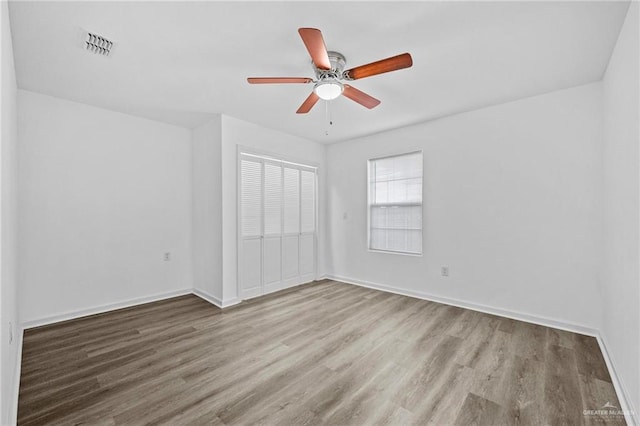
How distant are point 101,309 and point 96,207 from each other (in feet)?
4.27

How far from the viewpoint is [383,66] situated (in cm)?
197

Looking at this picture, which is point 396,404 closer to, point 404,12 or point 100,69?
point 404,12

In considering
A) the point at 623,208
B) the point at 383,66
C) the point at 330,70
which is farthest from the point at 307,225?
the point at 623,208

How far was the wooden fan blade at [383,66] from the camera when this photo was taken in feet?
6.04

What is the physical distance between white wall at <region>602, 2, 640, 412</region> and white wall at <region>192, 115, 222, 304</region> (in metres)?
3.91

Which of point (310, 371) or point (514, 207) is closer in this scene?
point (310, 371)

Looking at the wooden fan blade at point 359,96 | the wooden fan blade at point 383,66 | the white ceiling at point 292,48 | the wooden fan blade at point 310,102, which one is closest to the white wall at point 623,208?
the white ceiling at point 292,48

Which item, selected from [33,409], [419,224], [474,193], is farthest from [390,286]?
[33,409]

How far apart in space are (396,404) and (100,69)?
3719 mm

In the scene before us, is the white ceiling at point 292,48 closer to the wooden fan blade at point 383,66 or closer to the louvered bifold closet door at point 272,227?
the wooden fan blade at point 383,66

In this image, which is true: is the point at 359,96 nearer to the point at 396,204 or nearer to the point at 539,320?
the point at 396,204

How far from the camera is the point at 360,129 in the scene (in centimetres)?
438

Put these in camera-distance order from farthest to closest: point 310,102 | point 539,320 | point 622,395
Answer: point 539,320, point 310,102, point 622,395

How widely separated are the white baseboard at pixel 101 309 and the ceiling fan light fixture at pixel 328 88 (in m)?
3.63
